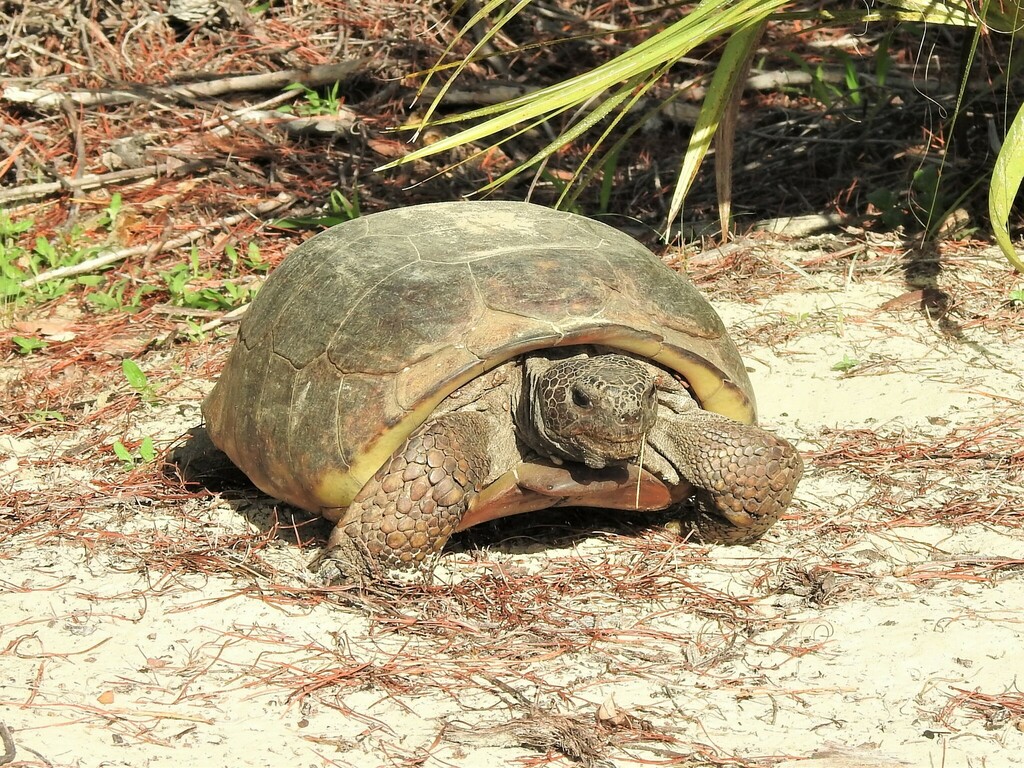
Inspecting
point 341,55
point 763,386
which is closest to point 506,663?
point 763,386

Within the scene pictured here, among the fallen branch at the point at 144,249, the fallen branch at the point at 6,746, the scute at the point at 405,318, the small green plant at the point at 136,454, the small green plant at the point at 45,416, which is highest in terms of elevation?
the scute at the point at 405,318

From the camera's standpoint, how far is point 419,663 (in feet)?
9.54

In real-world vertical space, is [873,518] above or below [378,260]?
below

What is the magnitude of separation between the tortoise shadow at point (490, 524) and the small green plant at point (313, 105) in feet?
11.0

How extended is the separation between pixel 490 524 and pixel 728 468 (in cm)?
80

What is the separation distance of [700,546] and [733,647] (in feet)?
2.15

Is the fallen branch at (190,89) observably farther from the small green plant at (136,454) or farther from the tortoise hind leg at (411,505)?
the tortoise hind leg at (411,505)

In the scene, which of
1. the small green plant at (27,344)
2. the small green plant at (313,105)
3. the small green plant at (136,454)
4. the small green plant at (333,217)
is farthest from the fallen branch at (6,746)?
the small green plant at (313,105)

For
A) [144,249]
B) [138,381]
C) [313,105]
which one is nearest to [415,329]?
[138,381]

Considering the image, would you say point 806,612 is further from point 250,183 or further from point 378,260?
point 250,183

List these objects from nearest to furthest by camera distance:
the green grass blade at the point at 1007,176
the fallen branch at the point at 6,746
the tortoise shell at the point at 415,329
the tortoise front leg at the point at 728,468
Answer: the fallen branch at the point at 6,746
the tortoise shell at the point at 415,329
the tortoise front leg at the point at 728,468
the green grass blade at the point at 1007,176

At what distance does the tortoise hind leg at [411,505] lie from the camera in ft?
10.6

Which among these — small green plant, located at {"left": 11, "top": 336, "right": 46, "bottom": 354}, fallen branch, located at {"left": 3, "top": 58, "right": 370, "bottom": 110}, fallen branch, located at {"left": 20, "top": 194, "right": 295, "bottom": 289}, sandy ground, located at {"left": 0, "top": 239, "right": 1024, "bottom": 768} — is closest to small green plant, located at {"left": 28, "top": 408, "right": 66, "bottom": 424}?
sandy ground, located at {"left": 0, "top": 239, "right": 1024, "bottom": 768}

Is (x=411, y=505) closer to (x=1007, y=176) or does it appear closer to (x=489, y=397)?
(x=489, y=397)
